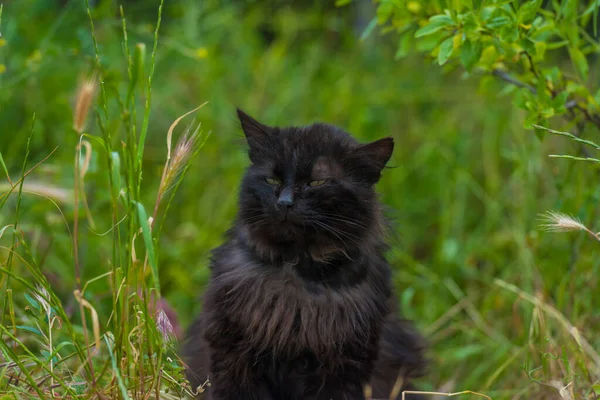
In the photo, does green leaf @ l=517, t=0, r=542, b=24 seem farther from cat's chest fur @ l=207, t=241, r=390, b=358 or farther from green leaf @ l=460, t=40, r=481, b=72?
cat's chest fur @ l=207, t=241, r=390, b=358

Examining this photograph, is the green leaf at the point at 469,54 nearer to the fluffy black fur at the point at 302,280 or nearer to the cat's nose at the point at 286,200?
the fluffy black fur at the point at 302,280

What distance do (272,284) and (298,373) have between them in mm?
326

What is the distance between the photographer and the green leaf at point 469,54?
2.56m

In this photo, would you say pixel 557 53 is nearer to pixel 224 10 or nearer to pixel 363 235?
pixel 224 10

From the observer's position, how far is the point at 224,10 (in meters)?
5.42

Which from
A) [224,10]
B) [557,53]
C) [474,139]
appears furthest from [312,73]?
[557,53]

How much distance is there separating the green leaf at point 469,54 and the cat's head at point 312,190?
444 mm

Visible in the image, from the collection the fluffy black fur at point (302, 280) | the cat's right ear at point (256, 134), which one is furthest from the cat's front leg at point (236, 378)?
the cat's right ear at point (256, 134)

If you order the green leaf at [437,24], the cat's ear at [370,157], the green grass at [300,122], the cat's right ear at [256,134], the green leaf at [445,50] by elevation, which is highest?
the green leaf at [437,24]

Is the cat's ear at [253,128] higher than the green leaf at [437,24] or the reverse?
the reverse

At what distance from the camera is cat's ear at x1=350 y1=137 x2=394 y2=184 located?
2.42 meters

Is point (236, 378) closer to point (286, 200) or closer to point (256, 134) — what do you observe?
point (286, 200)

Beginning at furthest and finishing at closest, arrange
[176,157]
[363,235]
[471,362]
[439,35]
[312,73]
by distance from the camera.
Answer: [312,73] < [471,362] < [439,35] < [363,235] < [176,157]

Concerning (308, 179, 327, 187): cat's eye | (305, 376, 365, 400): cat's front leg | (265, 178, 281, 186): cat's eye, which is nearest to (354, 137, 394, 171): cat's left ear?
(308, 179, 327, 187): cat's eye
